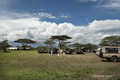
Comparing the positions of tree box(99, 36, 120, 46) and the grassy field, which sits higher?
tree box(99, 36, 120, 46)

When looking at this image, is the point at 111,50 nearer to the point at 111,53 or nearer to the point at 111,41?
the point at 111,53

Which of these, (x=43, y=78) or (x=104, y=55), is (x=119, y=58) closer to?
(x=104, y=55)

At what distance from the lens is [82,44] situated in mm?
72062

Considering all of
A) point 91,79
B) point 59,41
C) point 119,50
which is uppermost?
point 59,41

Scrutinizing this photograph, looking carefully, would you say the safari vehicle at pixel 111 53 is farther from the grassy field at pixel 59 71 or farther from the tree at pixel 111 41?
the tree at pixel 111 41

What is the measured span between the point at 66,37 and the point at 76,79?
143ft

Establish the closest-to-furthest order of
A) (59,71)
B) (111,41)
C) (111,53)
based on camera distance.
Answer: (59,71), (111,53), (111,41)

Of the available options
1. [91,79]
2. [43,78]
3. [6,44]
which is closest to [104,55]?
[91,79]

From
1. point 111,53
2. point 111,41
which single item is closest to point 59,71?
point 111,53

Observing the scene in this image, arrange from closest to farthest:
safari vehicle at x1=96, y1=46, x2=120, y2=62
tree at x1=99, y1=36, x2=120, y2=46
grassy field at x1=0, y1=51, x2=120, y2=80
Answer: grassy field at x1=0, y1=51, x2=120, y2=80 < safari vehicle at x1=96, y1=46, x2=120, y2=62 < tree at x1=99, y1=36, x2=120, y2=46

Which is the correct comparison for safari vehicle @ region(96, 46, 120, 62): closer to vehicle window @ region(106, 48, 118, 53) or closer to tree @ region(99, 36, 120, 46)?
vehicle window @ region(106, 48, 118, 53)

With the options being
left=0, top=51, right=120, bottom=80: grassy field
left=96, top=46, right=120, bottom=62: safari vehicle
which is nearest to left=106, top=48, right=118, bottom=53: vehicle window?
left=96, top=46, right=120, bottom=62: safari vehicle

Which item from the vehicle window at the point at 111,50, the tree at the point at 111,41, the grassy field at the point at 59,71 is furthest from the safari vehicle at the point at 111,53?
the tree at the point at 111,41

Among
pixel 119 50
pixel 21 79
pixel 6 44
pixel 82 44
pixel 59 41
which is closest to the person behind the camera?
pixel 21 79
